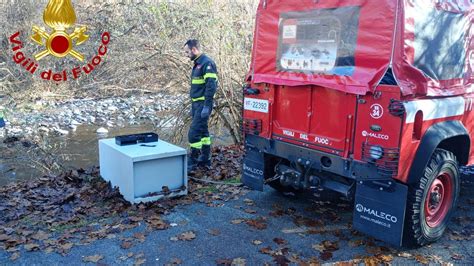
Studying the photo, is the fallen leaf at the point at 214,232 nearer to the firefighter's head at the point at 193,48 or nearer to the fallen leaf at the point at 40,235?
the fallen leaf at the point at 40,235

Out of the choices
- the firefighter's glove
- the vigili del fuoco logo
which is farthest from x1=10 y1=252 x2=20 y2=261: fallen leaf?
the vigili del fuoco logo

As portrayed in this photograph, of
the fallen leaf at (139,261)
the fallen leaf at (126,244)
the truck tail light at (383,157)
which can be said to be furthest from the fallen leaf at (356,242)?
the fallen leaf at (126,244)

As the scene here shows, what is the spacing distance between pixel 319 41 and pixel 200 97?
9.42ft

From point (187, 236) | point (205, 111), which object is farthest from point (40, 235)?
point (205, 111)

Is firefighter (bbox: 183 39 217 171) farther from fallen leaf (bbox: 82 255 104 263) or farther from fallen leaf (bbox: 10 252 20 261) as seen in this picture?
fallen leaf (bbox: 10 252 20 261)

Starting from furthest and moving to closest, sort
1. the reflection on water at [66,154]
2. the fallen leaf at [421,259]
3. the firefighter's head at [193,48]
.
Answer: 1. the reflection on water at [66,154]
2. the firefighter's head at [193,48]
3. the fallen leaf at [421,259]

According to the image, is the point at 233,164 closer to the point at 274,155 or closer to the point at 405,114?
the point at 274,155

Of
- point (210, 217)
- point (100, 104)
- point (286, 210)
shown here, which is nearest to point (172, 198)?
point (210, 217)

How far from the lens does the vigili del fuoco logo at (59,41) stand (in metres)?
11.0

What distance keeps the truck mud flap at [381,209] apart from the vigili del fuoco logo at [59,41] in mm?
9164

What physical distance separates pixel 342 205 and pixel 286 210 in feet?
2.53

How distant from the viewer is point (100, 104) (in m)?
17.0

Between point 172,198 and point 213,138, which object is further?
point 213,138

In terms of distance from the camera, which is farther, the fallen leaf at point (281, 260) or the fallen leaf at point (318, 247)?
the fallen leaf at point (318, 247)
